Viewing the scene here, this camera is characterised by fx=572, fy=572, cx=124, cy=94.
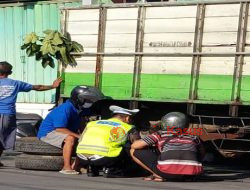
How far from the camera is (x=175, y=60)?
988 centimetres

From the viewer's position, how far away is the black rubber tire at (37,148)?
922 cm

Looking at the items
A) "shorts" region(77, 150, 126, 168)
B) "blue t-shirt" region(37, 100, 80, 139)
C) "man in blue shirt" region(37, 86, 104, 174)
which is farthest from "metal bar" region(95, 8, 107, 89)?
"shorts" region(77, 150, 126, 168)

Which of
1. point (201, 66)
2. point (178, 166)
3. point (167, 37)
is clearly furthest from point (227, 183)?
point (167, 37)

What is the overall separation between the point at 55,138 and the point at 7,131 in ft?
3.20

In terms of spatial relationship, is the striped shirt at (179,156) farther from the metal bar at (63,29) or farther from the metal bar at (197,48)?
the metal bar at (63,29)

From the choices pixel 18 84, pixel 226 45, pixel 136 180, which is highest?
pixel 226 45

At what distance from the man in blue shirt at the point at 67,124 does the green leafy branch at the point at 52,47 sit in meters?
1.16

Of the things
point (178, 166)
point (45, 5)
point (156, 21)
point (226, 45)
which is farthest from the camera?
point (45, 5)

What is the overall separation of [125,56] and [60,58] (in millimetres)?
1228

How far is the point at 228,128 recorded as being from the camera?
9.77m

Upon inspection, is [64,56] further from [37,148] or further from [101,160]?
[101,160]

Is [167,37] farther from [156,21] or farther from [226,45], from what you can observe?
[226,45]

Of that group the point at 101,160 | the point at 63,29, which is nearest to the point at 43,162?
the point at 101,160

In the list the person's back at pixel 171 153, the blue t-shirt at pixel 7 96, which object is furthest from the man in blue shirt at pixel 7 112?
the person's back at pixel 171 153
